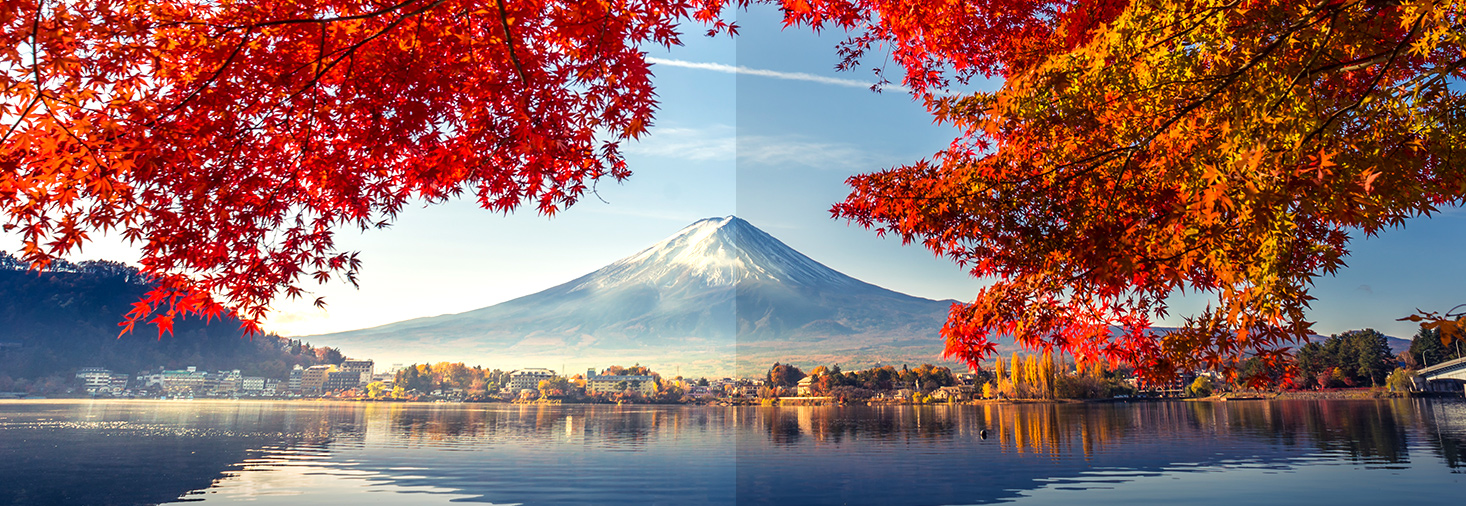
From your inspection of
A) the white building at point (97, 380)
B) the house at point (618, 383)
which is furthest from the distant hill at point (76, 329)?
the house at point (618, 383)

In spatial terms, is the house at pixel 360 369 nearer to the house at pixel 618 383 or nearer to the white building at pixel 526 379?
the white building at pixel 526 379

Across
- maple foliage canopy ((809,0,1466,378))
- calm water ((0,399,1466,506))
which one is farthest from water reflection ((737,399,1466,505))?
maple foliage canopy ((809,0,1466,378))

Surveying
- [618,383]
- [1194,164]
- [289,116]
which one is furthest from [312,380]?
[1194,164]

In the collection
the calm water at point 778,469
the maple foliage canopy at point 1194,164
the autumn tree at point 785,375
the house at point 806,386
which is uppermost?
the maple foliage canopy at point 1194,164

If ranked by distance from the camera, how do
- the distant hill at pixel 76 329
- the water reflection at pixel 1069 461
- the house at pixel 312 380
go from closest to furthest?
the water reflection at pixel 1069 461 < the distant hill at pixel 76 329 < the house at pixel 312 380

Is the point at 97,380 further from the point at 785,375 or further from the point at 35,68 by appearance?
the point at 35,68

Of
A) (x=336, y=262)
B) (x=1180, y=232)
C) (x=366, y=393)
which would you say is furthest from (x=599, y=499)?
(x=366, y=393)
